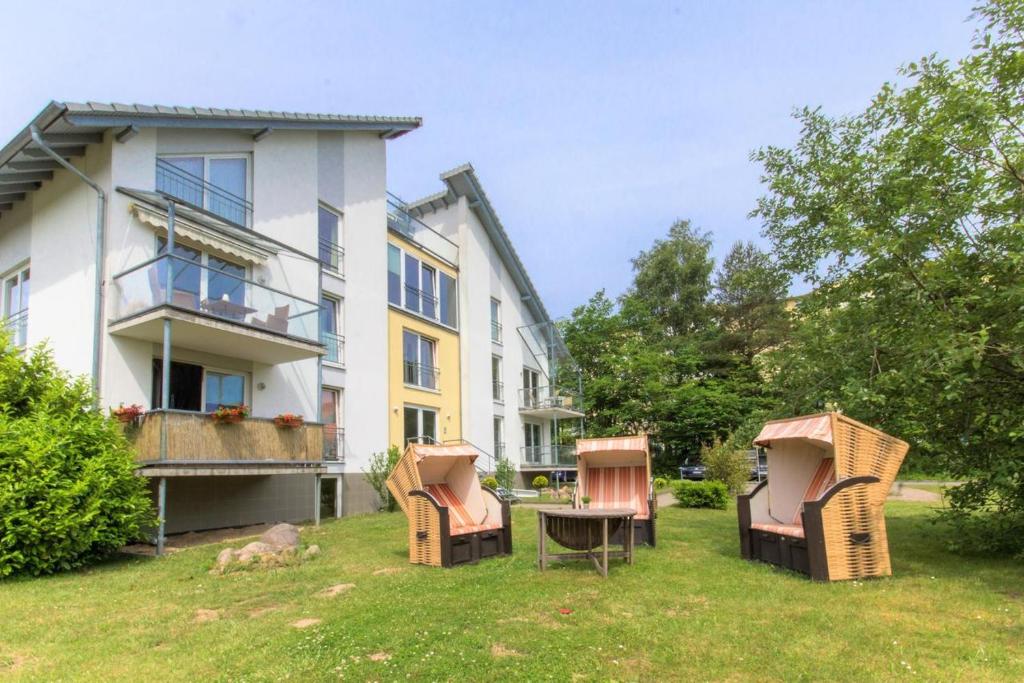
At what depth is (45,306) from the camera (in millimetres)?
11906

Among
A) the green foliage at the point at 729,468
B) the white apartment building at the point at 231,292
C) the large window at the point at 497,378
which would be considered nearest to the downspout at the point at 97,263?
the white apartment building at the point at 231,292

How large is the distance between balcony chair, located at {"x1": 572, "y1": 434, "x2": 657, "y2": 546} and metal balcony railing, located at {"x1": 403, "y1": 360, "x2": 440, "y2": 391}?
935 cm

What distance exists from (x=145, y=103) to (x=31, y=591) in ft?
27.4

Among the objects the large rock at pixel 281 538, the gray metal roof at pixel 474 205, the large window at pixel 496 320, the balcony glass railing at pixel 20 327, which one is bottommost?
the large rock at pixel 281 538

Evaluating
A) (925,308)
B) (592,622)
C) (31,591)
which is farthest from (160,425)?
(925,308)

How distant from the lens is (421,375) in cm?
1894

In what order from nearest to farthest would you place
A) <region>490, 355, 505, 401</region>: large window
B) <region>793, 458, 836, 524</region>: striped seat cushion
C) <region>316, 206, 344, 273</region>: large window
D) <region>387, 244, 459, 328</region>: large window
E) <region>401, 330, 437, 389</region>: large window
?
<region>793, 458, 836, 524</region>: striped seat cushion, <region>316, 206, 344, 273</region>: large window, <region>387, 244, 459, 328</region>: large window, <region>401, 330, 437, 389</region>: large window, <region>490, 355, 505, 401</region>: large window

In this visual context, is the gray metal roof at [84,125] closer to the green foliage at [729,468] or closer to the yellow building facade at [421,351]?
the yellow building facade at [421,351]

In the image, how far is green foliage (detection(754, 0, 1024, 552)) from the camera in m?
6.62

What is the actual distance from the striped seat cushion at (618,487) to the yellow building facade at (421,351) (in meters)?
8.42

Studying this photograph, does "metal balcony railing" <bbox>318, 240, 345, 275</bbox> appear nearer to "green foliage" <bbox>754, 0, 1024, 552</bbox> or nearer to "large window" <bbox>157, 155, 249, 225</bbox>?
"large window" <bbox>157, 155, 249, 225</bbox>

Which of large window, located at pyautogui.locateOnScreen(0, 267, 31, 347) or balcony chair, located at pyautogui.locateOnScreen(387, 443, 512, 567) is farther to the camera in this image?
large window, located at pyautogui.locateOnScreen(0, 267, 31, 347)

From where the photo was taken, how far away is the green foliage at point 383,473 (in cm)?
1538

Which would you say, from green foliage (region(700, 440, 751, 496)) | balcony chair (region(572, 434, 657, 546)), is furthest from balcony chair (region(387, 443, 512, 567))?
green foliage (region(700, 440, 751, 496))
